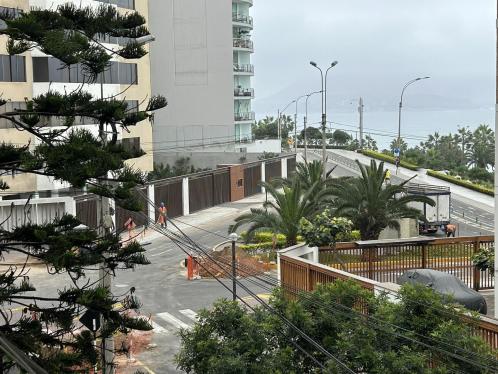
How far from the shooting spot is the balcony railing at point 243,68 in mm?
70875

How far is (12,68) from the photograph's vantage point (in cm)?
3797

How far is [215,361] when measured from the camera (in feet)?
39.3

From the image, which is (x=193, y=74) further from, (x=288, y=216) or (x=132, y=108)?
(x=132, y=108)

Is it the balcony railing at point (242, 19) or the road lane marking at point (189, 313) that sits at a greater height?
the balcony railing at point (242, 19)

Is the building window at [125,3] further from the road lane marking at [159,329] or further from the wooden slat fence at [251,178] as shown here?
the road lane marking at [159,329]

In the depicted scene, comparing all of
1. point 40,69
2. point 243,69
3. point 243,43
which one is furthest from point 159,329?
point 243,43

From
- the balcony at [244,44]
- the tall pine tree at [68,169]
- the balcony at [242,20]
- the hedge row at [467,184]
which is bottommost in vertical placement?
the hedge row at [467,184]

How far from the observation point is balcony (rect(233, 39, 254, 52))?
233 feet

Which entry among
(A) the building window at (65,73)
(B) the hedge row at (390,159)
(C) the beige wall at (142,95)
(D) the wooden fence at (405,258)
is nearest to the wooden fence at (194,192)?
(C) the beige wall at (142,95)

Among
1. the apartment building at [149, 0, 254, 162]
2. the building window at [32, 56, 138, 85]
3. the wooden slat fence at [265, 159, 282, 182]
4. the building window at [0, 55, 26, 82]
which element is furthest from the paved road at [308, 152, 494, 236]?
the apartment building at [149, 0, 254, 162]

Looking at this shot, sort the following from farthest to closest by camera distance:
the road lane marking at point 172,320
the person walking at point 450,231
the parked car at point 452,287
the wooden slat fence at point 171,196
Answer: the wooden slat fence at point 171,196
the person walking at point 450,231
the road lane marking at point 172,320
the parked car at point 452,287

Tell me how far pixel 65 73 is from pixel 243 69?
32.1m

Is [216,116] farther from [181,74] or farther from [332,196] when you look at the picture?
[332,196]

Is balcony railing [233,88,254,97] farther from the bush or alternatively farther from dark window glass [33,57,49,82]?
the bush
